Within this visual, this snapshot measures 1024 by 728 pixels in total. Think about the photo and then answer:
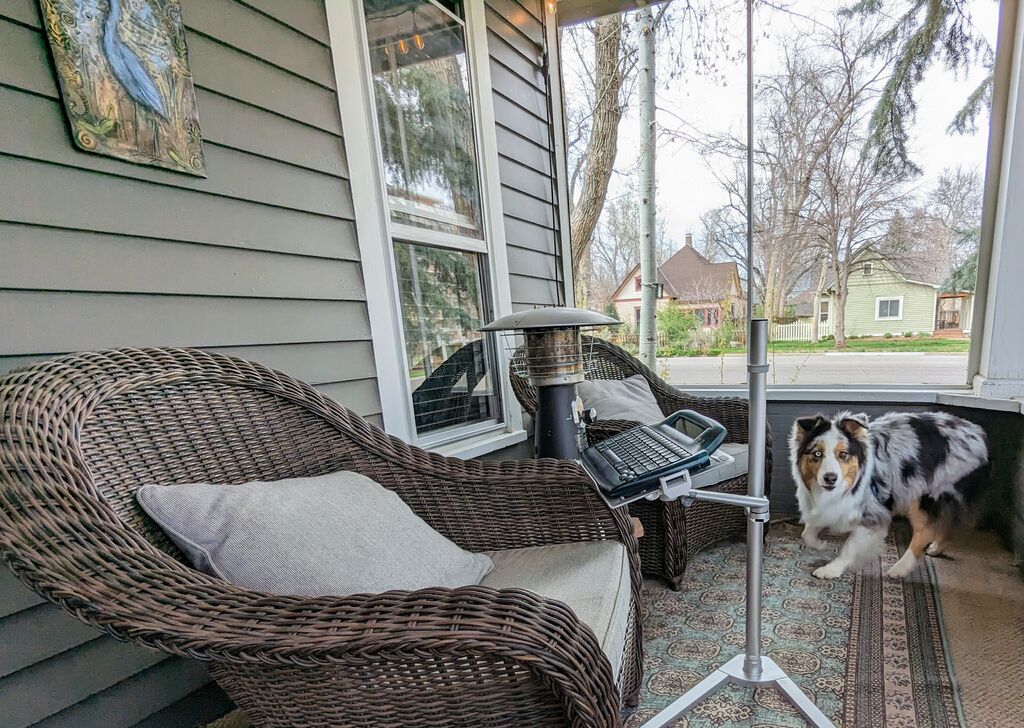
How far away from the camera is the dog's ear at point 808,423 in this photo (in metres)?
1.92

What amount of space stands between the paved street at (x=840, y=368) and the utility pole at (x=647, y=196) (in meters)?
0.22

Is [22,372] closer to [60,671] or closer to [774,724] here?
[60,671]

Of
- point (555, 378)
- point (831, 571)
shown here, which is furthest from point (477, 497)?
point (831, 571)

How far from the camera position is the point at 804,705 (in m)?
1.16

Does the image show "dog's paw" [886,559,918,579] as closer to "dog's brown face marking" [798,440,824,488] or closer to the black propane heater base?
"dog's brown face marking" [798,440,824,488]

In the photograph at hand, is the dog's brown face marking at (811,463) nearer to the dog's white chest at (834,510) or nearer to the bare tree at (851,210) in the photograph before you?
the dog's white chest at (834,510)

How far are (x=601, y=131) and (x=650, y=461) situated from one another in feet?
8.34

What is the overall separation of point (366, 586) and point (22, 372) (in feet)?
2.25

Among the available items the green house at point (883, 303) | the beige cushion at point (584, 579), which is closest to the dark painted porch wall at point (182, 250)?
the beige cushion at point (584, 579)

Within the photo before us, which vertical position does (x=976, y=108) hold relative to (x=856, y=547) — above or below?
above

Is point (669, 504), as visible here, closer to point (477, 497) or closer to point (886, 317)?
point (477, 497)

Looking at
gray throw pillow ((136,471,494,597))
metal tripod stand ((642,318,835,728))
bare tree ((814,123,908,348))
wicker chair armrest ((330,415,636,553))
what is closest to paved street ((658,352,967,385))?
bare tree ((814,123,908,348))

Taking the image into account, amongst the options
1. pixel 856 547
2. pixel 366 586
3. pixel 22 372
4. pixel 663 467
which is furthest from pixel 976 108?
pixel 22 372

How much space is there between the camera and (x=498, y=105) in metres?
2.29
